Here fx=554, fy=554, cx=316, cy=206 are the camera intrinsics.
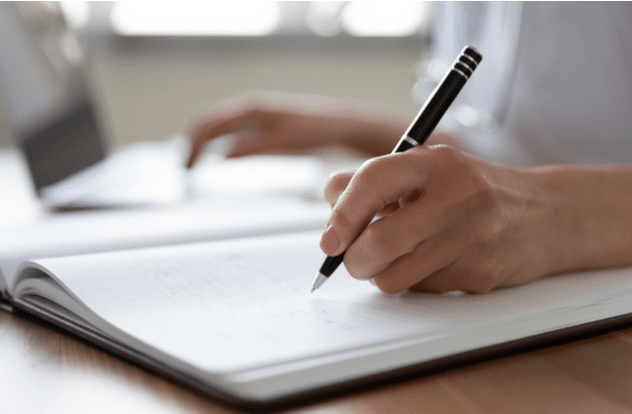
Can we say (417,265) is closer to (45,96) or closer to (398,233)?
(398,233)

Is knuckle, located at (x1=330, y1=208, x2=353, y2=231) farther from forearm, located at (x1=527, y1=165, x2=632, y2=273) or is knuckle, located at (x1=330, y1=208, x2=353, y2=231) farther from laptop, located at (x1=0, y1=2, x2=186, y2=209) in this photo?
laptop, located at (x1=0, y1=2, x2=186, y2=209)

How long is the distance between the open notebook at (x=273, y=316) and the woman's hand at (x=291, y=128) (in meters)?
0.52

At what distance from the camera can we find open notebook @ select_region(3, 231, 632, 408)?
26cm

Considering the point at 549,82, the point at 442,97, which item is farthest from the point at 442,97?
the point at 549,82

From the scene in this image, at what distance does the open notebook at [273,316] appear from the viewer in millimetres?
261

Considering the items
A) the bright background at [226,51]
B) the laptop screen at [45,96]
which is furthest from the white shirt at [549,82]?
the bright background at [226,51]

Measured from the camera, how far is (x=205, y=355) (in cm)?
27

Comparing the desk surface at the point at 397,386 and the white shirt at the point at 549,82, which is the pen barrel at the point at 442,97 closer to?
the desk surface at the point at 397,386

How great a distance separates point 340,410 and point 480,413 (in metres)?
0.06

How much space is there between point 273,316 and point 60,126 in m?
0.70

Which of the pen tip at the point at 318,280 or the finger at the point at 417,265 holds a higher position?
the pen tip at the point at 318,280

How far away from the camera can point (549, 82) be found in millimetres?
827

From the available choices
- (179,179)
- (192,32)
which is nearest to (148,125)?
(192,32)

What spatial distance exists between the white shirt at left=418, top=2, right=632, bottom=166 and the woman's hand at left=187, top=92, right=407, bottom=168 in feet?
0.55
